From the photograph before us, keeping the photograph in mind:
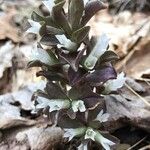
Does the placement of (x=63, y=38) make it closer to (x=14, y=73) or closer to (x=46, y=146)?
(x=46, y=146)

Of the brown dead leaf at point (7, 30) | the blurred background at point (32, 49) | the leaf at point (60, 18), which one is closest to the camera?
the leaf at point (60, 18)

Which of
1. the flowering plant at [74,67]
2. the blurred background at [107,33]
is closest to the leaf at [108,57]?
the flowering plant at [74,67]

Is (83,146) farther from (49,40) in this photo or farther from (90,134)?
(49,40)

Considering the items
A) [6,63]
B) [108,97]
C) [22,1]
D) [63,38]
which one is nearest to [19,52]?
[6,63]

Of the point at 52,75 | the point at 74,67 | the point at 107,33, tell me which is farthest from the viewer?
the point at 107,33

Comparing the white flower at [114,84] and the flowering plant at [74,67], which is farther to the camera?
the white flower at [114,84]

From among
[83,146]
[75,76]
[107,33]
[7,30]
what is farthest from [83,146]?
Result: [7,30]

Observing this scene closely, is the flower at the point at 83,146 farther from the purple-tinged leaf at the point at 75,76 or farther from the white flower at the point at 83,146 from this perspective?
the purple-tinged leaf at the point at 75,76

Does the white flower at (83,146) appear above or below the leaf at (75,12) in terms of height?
below
